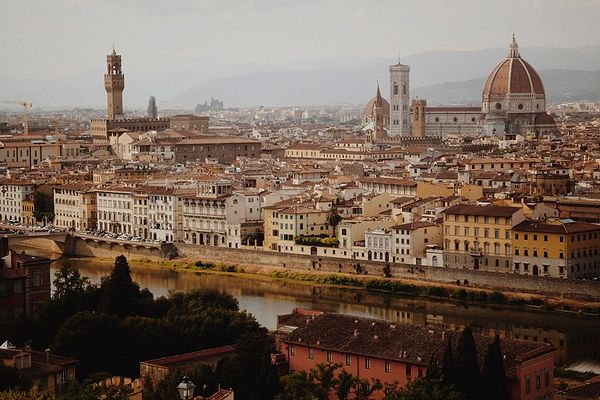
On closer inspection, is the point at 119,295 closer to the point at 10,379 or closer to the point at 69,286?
the point at 69,286

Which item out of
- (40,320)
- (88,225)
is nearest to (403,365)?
(40,320)

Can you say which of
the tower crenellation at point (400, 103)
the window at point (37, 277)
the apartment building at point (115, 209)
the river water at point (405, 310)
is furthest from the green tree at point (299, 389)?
the tower crenellation at point (400, 103)

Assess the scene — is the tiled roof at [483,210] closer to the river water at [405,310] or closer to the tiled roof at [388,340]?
the river water at [405,310]

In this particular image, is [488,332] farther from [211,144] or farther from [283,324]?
[211,144]

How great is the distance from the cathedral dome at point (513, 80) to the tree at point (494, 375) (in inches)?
2313

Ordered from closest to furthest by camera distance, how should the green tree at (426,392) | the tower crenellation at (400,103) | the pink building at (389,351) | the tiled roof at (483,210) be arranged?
the green tree at (426,392) → the pink building at (389,351) → the tiled roof at (483,210) → the tower crenellation at (400,103)

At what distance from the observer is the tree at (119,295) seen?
20148 millimetres

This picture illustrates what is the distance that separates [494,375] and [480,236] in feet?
43.2

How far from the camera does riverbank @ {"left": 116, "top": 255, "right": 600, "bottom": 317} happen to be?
24.8 metres

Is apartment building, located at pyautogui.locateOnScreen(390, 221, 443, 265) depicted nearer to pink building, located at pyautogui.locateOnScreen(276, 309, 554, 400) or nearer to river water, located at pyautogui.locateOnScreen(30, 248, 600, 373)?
river water, located at pyautogui.locateOnScreen(30, 248, 600, 373)

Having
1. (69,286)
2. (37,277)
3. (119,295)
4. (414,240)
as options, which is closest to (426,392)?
(119,295)

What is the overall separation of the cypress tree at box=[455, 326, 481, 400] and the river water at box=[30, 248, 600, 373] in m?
5.16

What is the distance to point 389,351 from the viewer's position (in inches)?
626

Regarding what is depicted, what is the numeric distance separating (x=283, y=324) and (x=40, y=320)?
4.08 metres
